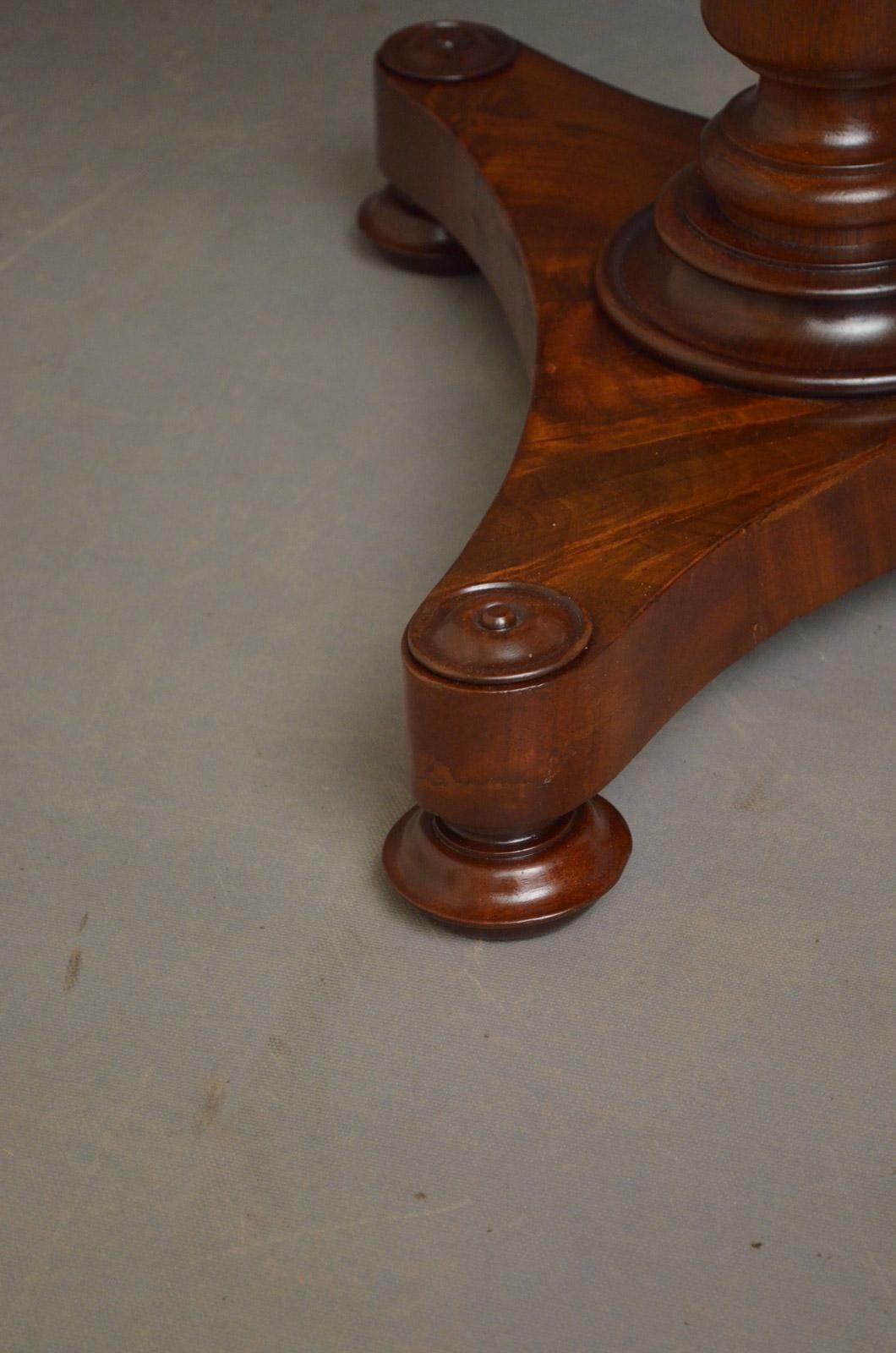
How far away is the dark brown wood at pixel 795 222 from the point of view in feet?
3.79

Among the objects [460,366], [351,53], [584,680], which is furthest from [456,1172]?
[351,53]

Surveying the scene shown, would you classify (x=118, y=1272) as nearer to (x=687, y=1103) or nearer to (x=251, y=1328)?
(x=251, y=1328)

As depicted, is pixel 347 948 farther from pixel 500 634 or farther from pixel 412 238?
pixel 412 238

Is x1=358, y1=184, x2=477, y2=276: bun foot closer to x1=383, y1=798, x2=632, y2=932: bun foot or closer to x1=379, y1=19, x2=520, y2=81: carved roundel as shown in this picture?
x1=379, y1=19, x2=520, y2=81: carved roundel

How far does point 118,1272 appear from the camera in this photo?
88 cm

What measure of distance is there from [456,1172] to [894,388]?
633 mm

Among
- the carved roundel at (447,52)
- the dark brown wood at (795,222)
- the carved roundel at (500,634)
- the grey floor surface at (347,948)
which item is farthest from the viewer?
the carved roundel at (447,52)

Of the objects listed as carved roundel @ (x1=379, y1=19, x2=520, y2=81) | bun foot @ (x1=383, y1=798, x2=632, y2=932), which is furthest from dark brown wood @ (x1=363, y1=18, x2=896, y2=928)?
carved roundel @ (x1=379, y1=19, x2=520, y2=81)

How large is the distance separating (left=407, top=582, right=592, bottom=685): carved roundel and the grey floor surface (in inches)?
7.5

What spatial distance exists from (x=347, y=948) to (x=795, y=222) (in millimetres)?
600

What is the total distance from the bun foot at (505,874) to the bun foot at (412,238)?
0.88m

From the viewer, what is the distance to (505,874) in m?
1.04

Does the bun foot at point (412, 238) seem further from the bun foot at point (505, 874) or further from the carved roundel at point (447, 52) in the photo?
the bun foot at point (505, 874)

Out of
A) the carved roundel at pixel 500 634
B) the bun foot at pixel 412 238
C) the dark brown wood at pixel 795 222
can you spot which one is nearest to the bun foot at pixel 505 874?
the carved roundel at pixel 500 634
